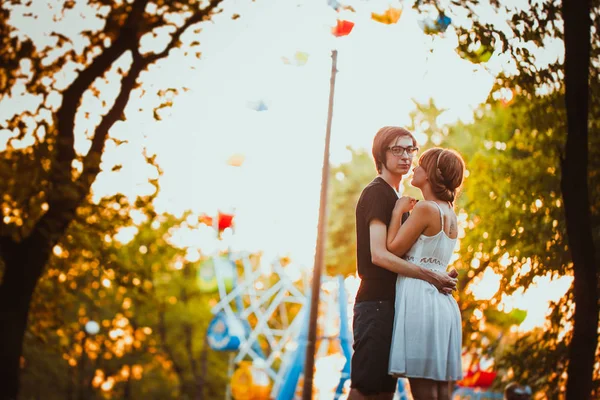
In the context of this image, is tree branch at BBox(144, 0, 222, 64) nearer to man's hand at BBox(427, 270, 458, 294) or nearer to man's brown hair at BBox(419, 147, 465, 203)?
man's brown hair at BBox(419, 147, 465, 203)

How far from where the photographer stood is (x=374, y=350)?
3965mm

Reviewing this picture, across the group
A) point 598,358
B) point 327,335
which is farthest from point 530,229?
point 327,335

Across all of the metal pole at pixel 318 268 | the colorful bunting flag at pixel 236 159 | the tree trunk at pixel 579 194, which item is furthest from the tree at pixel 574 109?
the colorful bunting flag at pixel 236 159

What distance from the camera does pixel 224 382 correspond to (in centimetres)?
3706

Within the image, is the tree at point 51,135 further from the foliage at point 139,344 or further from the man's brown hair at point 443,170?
the foliage at point 139,344

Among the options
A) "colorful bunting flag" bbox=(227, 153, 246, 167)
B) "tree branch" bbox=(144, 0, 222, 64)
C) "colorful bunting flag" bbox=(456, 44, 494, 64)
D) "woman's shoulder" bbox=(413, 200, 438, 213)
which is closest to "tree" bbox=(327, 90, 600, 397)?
"colorful bunting flag" bbox=(456, 44, 494, 64)

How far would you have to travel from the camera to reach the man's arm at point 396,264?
12.8 feet

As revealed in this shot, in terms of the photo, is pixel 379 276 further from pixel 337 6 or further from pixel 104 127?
pixel 104 127

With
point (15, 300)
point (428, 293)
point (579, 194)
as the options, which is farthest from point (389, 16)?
point (15, 300)

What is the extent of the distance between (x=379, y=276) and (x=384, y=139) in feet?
2.42

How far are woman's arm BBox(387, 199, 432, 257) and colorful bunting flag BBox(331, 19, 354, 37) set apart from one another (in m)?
4.41

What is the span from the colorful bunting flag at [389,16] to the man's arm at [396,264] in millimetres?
3482

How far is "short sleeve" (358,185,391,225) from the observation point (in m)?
4.03

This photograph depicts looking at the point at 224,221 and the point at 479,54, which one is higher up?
the point at 479,54
